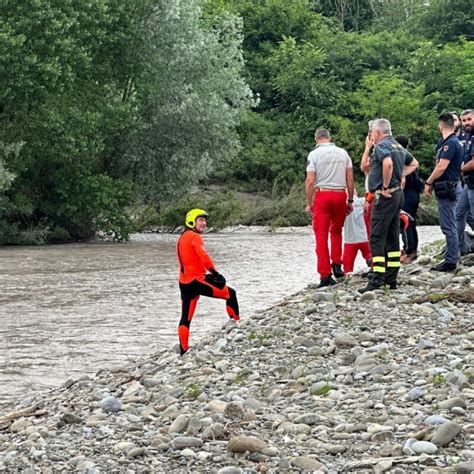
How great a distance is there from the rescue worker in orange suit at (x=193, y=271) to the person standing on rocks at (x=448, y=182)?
380cm

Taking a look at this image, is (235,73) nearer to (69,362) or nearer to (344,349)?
(69,362)

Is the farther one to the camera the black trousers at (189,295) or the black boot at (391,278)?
the black boot at (391,278)

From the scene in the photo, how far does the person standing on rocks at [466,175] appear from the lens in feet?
45.6

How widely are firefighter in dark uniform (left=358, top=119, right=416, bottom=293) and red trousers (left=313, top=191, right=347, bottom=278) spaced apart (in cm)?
108

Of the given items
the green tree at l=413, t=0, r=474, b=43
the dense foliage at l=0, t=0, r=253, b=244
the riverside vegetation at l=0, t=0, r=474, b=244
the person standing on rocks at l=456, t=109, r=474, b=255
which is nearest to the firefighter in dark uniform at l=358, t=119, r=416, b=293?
the person standing on rocks at l=456, t=109, r=474, b=255

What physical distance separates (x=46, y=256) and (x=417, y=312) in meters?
21.2

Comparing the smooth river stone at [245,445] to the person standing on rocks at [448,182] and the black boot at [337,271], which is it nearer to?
the person standing on rocks at [448,182]

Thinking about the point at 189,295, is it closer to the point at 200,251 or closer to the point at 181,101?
the point at 200,251

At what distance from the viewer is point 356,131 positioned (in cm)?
5528

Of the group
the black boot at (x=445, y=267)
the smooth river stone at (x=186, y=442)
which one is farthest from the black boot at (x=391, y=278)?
the smooth river stone at (x=186, y=442)

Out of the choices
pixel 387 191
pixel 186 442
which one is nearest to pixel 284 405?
pixel 186 442

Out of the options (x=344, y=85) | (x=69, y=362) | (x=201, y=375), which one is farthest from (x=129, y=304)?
(x=344, y=85)

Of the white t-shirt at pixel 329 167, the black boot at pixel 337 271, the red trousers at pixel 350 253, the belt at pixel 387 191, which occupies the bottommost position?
the black boot at pixel 337 271

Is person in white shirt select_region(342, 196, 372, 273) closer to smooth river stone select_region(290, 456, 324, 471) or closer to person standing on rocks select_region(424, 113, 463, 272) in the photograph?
person standing on rocks select_region(424, 113, 463, 272)
